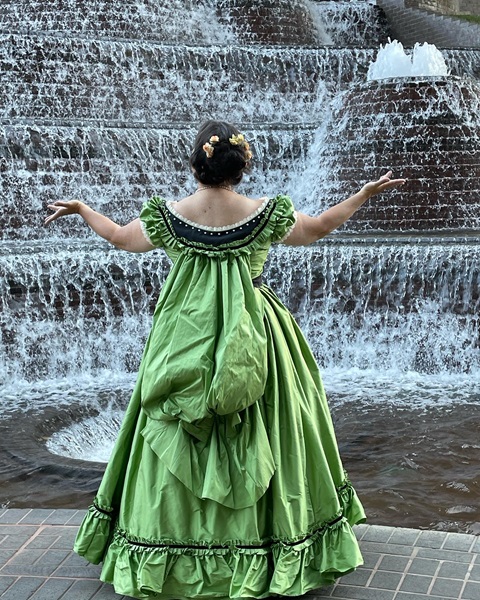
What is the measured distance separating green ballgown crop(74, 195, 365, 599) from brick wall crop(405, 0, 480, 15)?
52.4ft

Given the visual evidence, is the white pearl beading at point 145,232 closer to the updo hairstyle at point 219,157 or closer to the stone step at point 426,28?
the updo hairstyle at point 219,157

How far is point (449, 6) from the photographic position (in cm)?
2012

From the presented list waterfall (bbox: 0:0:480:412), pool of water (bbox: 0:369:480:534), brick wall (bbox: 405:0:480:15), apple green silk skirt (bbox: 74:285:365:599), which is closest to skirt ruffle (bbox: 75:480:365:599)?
apple green silk skirt (bbox: 74:285:365:599)

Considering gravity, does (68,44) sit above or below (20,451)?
above

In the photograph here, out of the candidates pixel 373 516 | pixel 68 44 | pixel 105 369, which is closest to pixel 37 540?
pixel 373 516

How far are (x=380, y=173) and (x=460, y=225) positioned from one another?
102cm

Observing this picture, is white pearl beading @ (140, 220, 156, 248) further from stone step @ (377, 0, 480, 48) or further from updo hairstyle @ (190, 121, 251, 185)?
stone step @ (377, 0, 480, 48)

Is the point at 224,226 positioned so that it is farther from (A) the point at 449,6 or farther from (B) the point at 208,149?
(A) the point at 449,6

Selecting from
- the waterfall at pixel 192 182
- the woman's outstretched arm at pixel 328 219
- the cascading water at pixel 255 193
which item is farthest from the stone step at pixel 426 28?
the woman's outstretched arm at pixel 328 219

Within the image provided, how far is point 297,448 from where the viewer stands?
3.28m

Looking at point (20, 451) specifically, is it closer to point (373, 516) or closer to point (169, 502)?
point (373, 516)

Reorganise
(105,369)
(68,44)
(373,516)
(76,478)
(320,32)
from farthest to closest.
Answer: (320,32)
(68,44)
(105,369)
(76,478)
(373,516)

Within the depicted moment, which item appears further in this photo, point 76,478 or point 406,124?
point 406,124

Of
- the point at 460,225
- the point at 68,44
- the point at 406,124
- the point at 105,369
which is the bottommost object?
the point at 105,369
